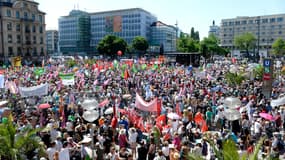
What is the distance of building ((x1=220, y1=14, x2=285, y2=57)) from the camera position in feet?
400

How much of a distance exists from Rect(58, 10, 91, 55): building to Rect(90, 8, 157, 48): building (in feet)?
8.39

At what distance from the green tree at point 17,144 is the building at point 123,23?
110513mm

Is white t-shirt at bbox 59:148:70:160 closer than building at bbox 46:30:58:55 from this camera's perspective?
Yes

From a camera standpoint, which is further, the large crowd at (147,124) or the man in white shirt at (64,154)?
the large crowd at (147,124)

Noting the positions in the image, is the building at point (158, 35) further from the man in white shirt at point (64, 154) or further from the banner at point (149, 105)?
the man in white shirt at point (64, 154)

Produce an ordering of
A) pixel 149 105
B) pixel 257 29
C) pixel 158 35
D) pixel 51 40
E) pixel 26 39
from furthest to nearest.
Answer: pixel 51 40 < pixel 257 29 < pixel 158 35 < pixel 26 39 < pixel 149 105

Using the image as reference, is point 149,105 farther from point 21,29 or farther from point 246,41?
point 246,41

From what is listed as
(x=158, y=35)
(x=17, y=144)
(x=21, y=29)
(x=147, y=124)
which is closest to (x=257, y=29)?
(x=158, y=35)

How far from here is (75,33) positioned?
131625 millimetres

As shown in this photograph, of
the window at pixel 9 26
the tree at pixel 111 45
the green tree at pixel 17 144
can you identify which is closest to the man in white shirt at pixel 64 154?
the green tree at pixel 17 144

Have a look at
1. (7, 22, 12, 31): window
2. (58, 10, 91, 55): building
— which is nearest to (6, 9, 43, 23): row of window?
(7, 22, 12, 31): window

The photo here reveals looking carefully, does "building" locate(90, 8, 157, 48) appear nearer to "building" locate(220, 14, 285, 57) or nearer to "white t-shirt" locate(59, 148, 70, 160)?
"building" locate(220, 14, 285, 57)

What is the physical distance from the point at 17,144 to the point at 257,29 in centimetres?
12987

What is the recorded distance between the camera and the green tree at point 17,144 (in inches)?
347
